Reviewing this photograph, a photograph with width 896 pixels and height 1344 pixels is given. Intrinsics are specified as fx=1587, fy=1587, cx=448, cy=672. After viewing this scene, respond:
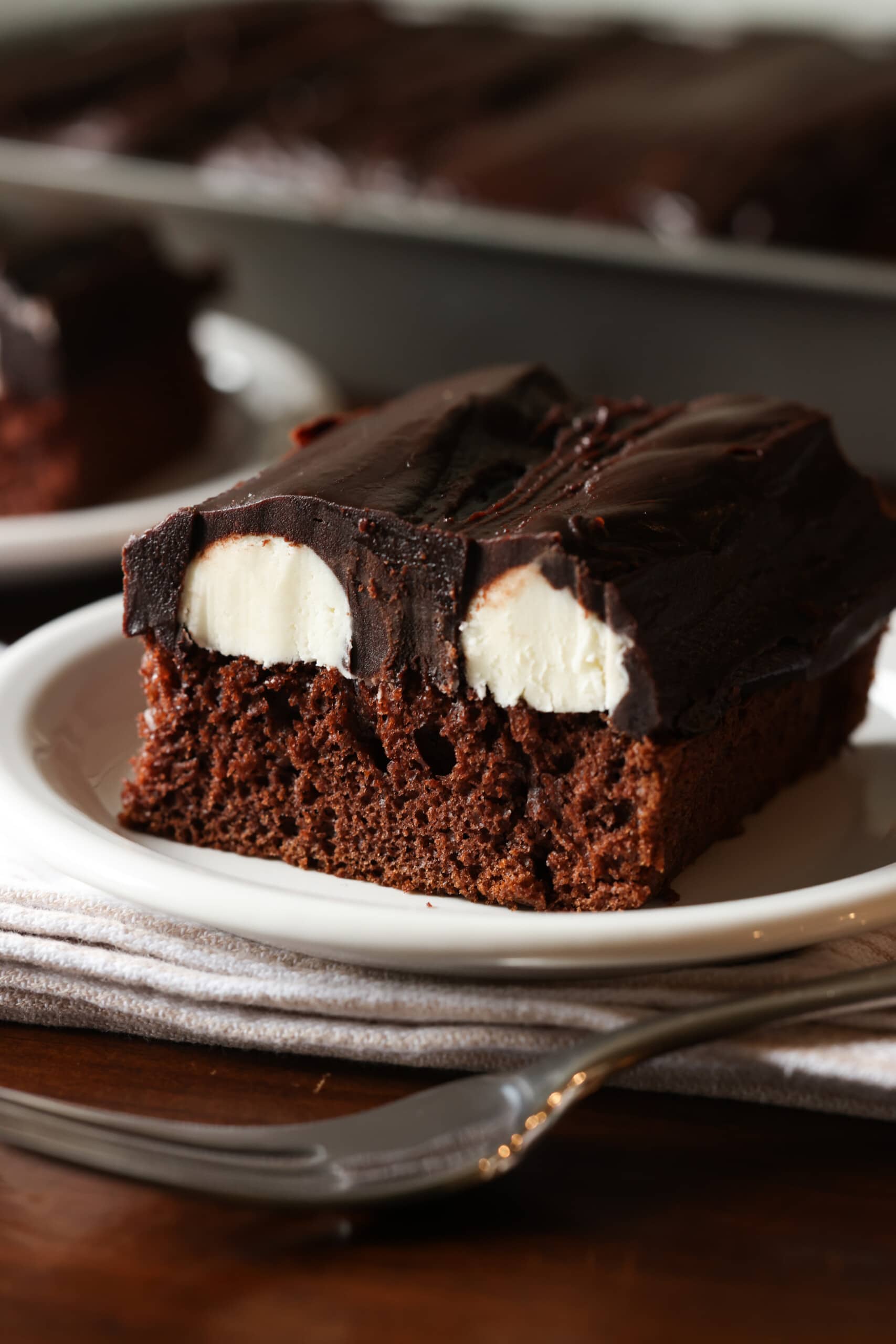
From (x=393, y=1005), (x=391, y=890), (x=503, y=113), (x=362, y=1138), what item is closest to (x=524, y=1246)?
(x=362, y=1138)

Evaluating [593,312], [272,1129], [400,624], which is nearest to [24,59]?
[593,312]

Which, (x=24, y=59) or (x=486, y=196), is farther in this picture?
(x=24, y=59)

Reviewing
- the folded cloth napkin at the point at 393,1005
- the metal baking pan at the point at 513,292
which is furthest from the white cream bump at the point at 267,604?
the metal baking pan at the point at 513,292

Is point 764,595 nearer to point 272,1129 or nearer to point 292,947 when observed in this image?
point 292,947

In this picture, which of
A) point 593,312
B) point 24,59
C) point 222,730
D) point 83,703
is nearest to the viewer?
point 222,730

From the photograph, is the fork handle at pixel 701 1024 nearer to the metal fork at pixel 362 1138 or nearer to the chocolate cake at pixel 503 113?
the metal fork at pixel 362 1138

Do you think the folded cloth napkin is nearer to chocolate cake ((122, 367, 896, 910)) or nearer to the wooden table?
the wooden table

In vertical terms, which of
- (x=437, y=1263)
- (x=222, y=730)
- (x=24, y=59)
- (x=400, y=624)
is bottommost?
(x=437, y=1263)
